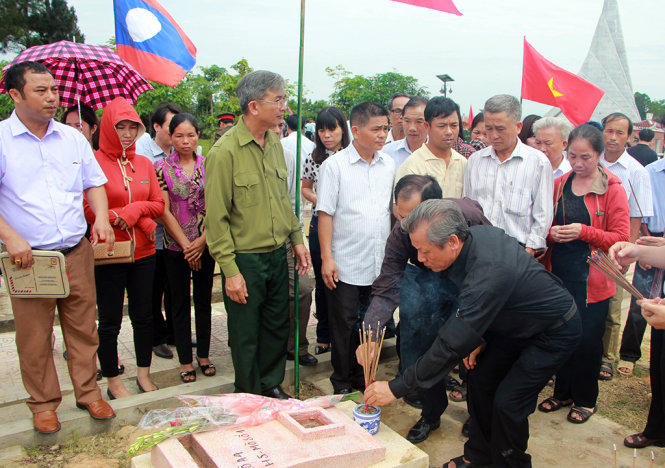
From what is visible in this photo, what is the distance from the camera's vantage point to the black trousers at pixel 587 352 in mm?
3283

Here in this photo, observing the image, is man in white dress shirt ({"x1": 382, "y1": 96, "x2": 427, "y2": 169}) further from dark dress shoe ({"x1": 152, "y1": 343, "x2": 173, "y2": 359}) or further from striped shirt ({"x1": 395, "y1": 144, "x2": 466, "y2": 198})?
dark dress shoe ({"x1": 152, "y1": 343, "x2": 173, "y2": 359})

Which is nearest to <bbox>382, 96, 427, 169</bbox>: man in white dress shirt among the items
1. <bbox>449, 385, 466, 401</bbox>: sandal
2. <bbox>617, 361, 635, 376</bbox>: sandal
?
<bbox>449, 385, 466, 401</bbox>: sandal

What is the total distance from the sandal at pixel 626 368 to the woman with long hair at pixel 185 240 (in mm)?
3256

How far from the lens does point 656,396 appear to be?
2971 mm

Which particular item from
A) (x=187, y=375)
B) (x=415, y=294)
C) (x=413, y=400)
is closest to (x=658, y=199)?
(x=415, y=294)

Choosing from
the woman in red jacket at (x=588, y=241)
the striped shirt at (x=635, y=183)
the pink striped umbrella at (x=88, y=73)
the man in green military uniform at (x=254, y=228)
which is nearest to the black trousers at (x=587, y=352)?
the woman in red jacket at (x=588, y=241)

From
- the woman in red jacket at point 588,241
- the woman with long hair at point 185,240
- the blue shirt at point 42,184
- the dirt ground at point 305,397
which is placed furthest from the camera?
the woman with long hair at point 185,240

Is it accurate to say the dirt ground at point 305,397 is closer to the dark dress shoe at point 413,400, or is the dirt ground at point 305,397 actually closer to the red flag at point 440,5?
the dark dress shoe at point 413,400

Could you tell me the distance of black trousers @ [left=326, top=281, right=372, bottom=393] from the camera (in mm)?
3400

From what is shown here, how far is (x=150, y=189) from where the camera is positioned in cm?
341

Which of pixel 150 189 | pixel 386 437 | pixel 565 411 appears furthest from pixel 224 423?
pixel 565 411

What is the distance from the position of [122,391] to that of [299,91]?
2.23 metres

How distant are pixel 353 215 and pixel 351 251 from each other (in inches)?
9.5

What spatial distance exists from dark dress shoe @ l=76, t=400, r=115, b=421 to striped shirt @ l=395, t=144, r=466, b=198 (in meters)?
2.37
